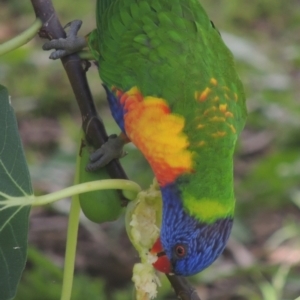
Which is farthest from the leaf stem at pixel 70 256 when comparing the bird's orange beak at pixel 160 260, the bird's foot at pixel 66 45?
the bird's foot at pixel 66 45

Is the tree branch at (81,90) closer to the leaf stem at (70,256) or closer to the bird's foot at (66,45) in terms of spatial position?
the bird's foot at (66,45)

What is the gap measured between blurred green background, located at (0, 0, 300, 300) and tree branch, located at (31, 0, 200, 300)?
62cm

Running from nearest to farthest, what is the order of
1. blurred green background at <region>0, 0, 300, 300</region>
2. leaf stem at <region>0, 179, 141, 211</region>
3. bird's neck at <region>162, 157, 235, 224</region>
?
leaf stem at <region>0, 179, 141, 211</region> → bird's neck at <region>162, 157, 235, 224</region> → blurred green background at <region>0, 0, 300, 300</region>

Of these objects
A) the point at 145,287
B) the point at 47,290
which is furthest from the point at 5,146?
the point at 47,290

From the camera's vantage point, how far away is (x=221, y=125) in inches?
50.7

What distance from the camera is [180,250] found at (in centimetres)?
128

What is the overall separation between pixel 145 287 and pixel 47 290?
3.29 ft

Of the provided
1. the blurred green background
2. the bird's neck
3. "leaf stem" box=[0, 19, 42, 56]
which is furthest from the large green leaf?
the blurred green background

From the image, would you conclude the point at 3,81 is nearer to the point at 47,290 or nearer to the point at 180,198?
the point at 47,290

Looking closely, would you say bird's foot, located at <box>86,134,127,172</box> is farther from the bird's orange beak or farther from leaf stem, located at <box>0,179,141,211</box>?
the bird's orange beak

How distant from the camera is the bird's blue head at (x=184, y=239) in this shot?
49.2 inches

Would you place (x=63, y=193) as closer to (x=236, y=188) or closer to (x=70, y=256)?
(x=70, y=256)

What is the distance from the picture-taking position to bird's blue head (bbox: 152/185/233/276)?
1250 millimetres

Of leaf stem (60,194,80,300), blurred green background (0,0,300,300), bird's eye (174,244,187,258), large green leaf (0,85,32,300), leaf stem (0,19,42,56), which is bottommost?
blurred green background (0,0,300,300)
